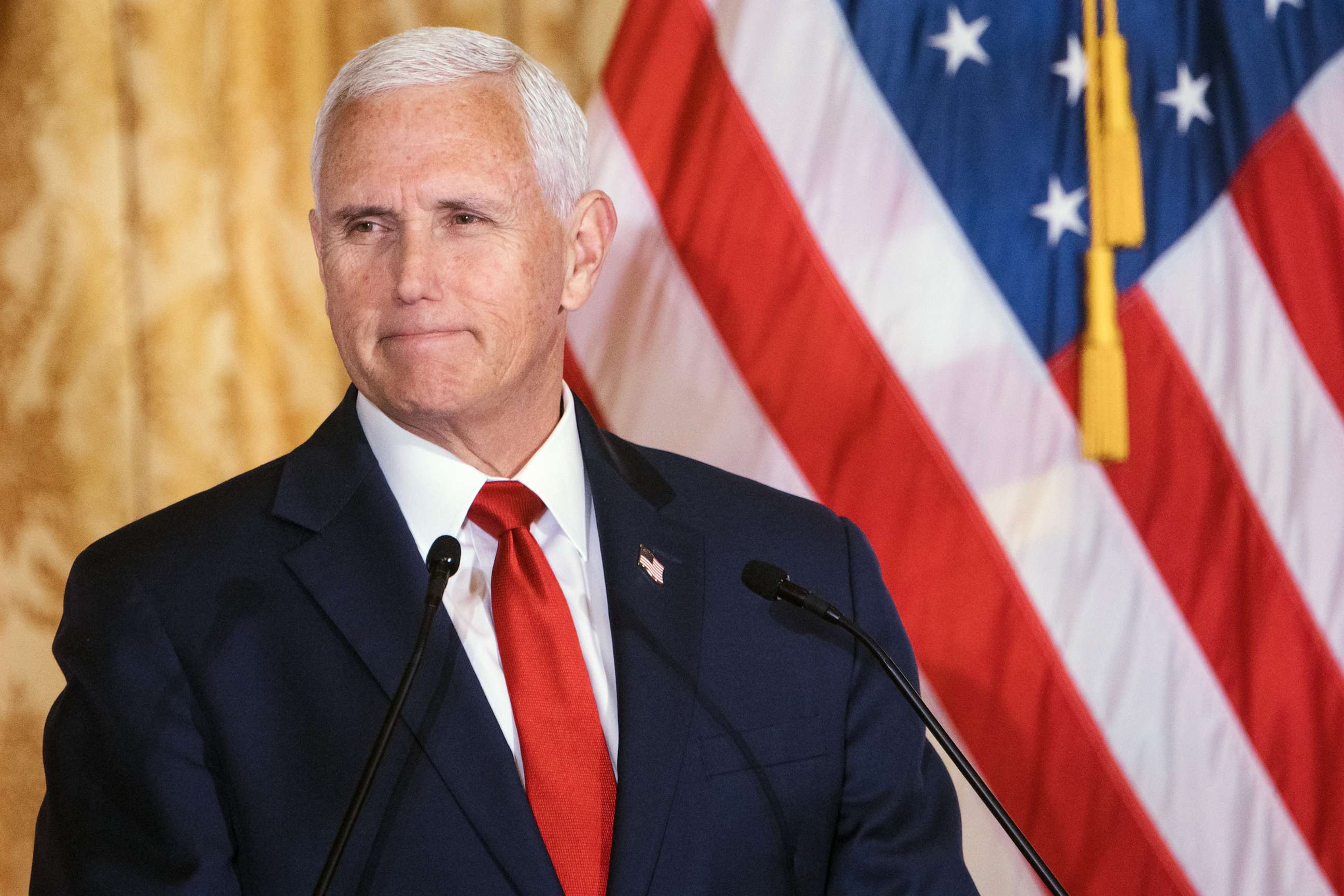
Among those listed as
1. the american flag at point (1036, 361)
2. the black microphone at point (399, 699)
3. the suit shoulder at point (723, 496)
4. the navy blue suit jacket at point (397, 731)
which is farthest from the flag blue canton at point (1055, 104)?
the black microphone at point (399, 699)

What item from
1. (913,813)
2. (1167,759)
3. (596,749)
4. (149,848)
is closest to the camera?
(149,848)

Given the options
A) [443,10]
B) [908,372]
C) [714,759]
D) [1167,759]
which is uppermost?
[443,10]

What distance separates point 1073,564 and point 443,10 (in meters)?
1.33

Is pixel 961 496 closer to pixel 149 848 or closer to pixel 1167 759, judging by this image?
pixel 1167 759

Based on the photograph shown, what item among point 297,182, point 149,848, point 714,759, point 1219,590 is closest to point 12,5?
point 297,182

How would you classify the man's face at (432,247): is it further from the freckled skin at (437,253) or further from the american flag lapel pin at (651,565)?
the american flag lapel pin at (651,565)

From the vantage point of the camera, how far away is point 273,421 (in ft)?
6.45

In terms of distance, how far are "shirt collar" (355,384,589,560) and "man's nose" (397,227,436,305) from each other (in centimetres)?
15

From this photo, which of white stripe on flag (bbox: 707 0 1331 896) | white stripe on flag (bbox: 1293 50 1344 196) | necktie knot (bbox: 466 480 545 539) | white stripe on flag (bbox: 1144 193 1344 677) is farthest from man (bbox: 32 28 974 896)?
white stripe on flag (bbox: 1293 50 1344 196)

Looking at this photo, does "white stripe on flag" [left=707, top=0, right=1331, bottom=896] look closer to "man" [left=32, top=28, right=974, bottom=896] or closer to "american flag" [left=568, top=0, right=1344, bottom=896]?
"american flag" [left=568, top=0, right=1344, bottom=896]

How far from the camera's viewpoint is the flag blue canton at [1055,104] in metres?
2.04

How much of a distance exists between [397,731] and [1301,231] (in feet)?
5.40

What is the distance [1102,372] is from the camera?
76.4 inches

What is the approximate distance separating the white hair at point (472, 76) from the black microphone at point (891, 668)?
0.48 metres
